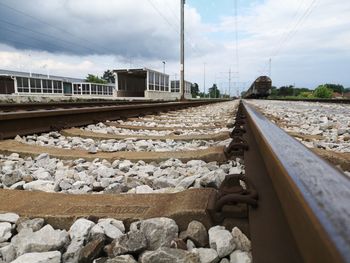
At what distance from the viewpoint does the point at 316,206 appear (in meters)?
0.73

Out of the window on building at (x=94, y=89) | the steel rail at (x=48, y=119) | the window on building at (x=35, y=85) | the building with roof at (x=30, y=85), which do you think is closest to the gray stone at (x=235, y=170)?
the steel rail at (x=48, y=119)

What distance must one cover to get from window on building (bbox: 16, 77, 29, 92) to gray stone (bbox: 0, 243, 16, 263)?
38.1 metres

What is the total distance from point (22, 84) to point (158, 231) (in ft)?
128

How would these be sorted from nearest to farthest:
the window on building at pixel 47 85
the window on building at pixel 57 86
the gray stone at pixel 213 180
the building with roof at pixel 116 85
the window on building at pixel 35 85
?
1. the gray stone at pixel 213 180
2. the building with roof at pixel 116 85
3. the window on building at pixel 35 85
4. the window on building at pixel 47 85
5. the window on building at pixel 57 86

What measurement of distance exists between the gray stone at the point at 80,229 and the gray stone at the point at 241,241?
53 centimetres

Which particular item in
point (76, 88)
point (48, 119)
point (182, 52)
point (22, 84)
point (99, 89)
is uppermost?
point (182, 52)

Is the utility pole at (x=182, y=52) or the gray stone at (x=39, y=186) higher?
the utility pole at (x=182, y=52)

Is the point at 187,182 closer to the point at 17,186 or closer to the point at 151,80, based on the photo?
the point at 17,186

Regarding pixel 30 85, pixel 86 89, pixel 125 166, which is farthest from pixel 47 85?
pixel 125 166

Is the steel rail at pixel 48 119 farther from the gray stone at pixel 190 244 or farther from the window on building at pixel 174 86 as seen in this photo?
the window on building at pixel 174 86

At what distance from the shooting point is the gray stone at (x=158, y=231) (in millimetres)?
1286

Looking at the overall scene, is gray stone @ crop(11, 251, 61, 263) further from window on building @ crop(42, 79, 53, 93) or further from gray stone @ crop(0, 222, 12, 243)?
window on building @ crop(42, 79, 53, 93)

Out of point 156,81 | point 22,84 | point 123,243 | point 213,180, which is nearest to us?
point 123,243

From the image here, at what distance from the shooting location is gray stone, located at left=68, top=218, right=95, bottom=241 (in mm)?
1337
